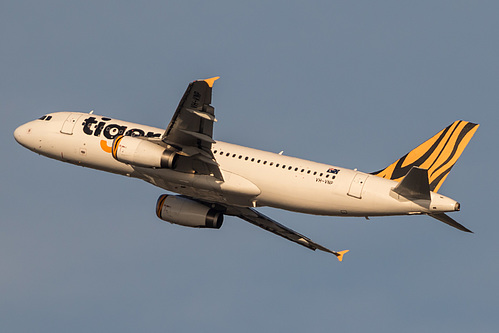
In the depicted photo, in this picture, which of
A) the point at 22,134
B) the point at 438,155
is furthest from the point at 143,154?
the point at 438,155

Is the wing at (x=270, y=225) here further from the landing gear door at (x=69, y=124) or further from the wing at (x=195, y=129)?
the landing gear door at (x=69, y=124)

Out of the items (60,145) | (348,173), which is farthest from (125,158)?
(348,173)

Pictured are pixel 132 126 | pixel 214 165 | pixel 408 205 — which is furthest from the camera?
pixel 132 126

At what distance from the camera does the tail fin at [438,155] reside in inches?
→ 1939

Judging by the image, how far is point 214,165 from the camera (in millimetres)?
50656

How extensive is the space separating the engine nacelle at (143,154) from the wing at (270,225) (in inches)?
350

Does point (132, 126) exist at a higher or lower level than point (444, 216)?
higher

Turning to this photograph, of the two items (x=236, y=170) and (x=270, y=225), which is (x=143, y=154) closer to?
(x=236, y=170)

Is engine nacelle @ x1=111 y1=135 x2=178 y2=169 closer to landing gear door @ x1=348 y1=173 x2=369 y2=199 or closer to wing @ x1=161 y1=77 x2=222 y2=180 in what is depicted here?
wing @ x1=161 y1=77 x2=222 y2=180

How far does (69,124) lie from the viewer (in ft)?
183

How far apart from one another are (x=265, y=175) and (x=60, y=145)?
1400 centimetres

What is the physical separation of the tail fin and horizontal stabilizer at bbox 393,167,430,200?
2467mm

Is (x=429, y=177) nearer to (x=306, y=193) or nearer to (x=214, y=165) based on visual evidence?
(x=306, y=193)

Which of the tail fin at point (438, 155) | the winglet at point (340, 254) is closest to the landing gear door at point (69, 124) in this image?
the winglet at point (340, 254)
